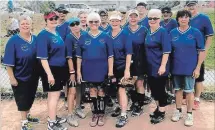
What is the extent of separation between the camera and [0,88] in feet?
24.4

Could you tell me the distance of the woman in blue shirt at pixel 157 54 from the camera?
511cm

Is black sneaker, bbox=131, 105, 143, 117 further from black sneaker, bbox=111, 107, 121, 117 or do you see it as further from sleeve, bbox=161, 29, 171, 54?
sleeve, bbox=161, 29, 171, 54

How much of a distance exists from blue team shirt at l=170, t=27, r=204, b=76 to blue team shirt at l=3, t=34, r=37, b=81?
86.8 inches

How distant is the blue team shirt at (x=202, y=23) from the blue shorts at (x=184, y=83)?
2.97 feet

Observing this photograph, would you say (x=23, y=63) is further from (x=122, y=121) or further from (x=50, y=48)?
(x=122, y=121)

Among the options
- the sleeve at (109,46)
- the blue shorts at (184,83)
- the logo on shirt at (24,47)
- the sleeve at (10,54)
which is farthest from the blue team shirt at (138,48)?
the sleeve at (10,54)

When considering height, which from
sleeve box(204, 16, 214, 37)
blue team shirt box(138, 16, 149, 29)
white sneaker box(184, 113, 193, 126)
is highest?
blue team shirt box(138, 16, 149, 29)

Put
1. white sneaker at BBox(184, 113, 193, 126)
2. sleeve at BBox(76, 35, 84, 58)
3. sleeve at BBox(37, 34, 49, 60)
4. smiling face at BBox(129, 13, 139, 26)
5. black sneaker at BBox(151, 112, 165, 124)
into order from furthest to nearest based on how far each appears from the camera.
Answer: black sneaker at BBox(151, 112, 165, 124) → white sneaker at BBox(184, 113, 193, 126) → smiling face at BBox(129, 13, 139, 26) → sleeve at BBox(76, 35, 84, 58) → sleeve at BBox(37, 34, 49, 60)

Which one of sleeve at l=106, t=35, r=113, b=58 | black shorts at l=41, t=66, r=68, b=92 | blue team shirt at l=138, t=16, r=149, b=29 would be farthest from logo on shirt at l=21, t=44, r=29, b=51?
blue team shirt at l=138, t=16, r=149, b=29

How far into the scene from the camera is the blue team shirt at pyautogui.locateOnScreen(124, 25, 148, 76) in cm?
539

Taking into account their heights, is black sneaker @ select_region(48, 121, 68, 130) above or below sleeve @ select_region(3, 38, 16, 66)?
below

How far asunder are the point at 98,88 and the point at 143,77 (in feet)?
3.00

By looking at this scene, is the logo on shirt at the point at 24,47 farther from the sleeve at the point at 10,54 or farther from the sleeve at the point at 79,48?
the sleeve at the point at 79,48

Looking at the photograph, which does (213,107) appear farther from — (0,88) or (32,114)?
(0,88)
